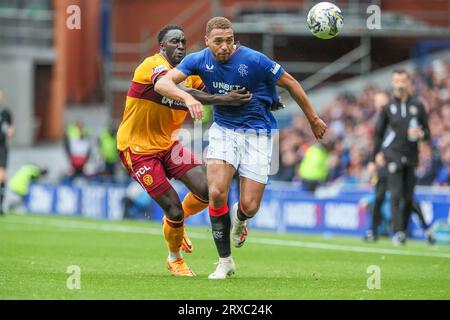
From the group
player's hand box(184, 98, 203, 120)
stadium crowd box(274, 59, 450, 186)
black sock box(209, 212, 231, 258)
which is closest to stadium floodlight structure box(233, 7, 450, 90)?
Answer: stadium crowd box(274, 59, 450, 186)

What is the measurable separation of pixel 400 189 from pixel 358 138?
7910 mm

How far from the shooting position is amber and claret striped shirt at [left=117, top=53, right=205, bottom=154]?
11396 millimetres

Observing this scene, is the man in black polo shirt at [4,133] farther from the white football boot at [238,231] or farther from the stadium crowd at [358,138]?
the white football boot at [238,231]

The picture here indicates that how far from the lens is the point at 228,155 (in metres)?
10.7

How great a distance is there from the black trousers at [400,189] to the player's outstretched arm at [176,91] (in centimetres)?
697

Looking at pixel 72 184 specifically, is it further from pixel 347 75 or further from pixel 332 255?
pixel 332 255

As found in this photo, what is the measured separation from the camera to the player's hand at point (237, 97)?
10.5 m

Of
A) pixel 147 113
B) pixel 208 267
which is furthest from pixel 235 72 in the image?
pixel 208 267

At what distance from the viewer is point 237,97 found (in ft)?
34.5

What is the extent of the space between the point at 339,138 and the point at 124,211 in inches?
215

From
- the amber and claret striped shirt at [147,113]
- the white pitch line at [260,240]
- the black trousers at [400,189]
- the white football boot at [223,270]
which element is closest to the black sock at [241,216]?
the white football boot at [223,270]
